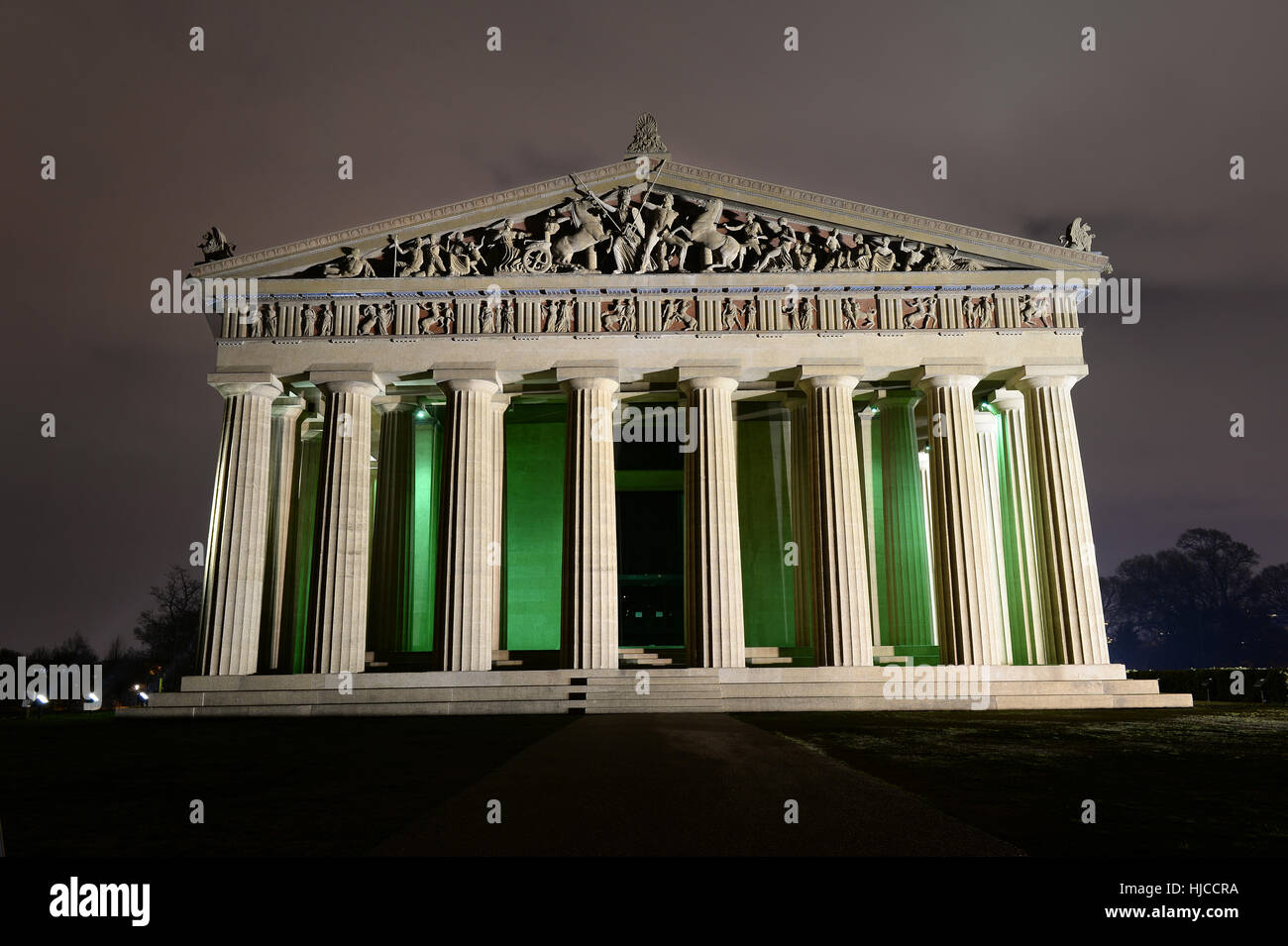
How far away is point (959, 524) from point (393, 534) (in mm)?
18709

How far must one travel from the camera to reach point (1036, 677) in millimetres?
26516

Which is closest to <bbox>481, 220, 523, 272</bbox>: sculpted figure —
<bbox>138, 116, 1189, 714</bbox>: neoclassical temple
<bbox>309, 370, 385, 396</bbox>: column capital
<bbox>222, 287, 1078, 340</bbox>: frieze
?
<bbox>138, 116, 1189, 714</bbox>: neoclassical temple

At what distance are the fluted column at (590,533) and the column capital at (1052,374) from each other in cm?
1344

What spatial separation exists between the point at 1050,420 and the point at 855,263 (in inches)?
317

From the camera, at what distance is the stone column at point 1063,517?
27.3m

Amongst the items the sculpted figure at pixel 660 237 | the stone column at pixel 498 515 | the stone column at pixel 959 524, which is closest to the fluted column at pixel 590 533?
the stone column at pixel 498 515

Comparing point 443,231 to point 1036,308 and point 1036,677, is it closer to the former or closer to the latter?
point 1036,308

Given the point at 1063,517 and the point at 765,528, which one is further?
the point at 765,528

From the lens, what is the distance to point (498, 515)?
1191 inches

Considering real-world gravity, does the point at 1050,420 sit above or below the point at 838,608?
above

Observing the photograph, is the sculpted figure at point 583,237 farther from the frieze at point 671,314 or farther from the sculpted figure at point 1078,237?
the sculpted figure at point 1078,237

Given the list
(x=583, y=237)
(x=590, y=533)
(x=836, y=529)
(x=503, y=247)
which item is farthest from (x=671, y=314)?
(x=836, y=529)

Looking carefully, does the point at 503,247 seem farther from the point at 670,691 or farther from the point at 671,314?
the point at 670,691
